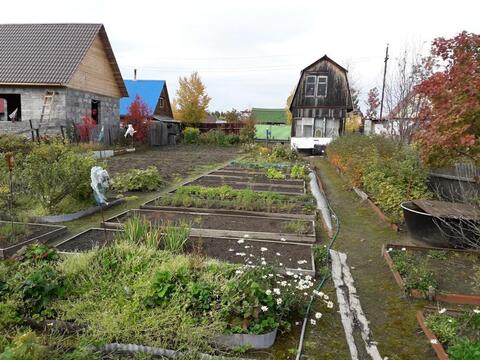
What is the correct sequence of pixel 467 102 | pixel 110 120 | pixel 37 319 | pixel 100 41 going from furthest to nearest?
pixel 110 120 → pixel 100 41 → pixel 467 102 → pixel 37 319

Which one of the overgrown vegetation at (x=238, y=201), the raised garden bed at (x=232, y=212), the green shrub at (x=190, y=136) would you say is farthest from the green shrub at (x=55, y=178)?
the green shrub at (x=190, y=136)

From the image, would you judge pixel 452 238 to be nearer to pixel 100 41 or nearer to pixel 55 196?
pixel 55 196

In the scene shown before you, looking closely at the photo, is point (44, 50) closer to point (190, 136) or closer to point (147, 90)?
point (190, 136)

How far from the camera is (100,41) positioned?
22.8 m

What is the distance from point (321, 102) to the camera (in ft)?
88.8

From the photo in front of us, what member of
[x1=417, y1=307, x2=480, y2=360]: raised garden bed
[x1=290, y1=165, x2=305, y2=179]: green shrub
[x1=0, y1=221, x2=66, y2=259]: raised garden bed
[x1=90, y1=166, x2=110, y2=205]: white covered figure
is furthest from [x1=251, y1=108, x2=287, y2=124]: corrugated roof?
[x1=417, y1=307, x2=480, y2=360]: raised garden bed

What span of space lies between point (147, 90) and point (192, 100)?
4887 mm

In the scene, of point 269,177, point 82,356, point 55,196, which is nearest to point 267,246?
point 82,356

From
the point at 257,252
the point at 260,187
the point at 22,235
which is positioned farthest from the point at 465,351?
the point at 260,187

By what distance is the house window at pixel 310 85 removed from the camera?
2719 cm

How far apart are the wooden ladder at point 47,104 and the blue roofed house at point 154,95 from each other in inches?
626

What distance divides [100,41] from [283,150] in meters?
13.3

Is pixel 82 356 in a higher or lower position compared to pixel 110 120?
lower

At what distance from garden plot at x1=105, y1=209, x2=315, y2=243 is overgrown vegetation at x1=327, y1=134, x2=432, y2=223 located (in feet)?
6.95
